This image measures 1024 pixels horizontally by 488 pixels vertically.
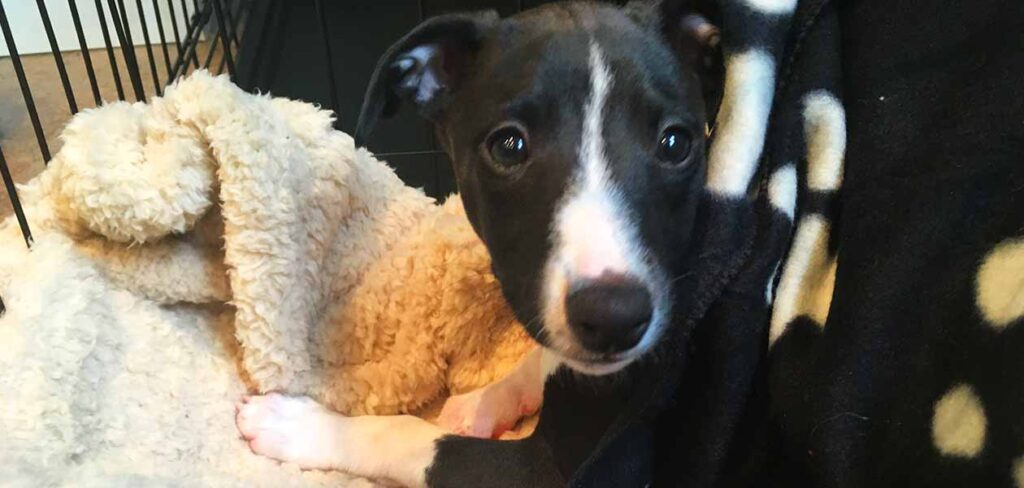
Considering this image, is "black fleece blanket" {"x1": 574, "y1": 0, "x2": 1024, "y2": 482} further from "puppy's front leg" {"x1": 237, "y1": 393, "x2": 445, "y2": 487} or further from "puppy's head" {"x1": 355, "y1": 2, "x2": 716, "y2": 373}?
"puppy's front leg" {"x1": 237, "y1": 393, "x2": 445, "y2": 487}

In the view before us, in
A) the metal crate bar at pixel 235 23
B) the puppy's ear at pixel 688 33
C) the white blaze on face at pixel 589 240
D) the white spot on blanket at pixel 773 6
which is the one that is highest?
the white spot on blanket at pixel 773 6

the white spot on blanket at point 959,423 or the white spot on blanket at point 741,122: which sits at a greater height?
the white spot on blanket at point 741,122

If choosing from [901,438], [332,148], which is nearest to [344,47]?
[332,148]

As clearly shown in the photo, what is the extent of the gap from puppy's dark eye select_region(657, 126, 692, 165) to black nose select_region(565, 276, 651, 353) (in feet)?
0.79

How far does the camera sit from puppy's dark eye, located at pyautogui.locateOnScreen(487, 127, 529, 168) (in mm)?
1240

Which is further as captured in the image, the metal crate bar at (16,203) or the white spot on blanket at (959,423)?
the metal crate bar at (16,203)

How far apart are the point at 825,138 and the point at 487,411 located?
744 mm

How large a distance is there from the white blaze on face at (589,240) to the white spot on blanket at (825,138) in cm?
29

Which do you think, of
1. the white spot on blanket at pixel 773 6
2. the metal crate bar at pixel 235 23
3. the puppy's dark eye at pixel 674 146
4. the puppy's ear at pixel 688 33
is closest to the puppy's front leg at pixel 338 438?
the puppy's dark eye at pixel 674 146

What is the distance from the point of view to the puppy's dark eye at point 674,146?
4.09ft

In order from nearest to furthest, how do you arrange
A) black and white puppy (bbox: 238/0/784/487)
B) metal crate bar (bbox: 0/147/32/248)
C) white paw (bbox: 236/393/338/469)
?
1. black and white puppy (bbox: 238/0/784/487)
2. metal crate bar (bbox: 0/147/32/248)
3. white paw (bbox: 236/393/338/469)

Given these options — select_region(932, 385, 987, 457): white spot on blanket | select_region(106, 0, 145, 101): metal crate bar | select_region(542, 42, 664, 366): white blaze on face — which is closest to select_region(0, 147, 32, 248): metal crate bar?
select_region(106, 0, 145, 101): metal crate bar

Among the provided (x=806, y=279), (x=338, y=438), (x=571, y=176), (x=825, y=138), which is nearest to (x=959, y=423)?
(x=806, y=279)

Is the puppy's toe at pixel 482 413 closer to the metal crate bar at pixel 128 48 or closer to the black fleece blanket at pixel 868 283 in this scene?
the black fleece blanket at pixel 868 283
